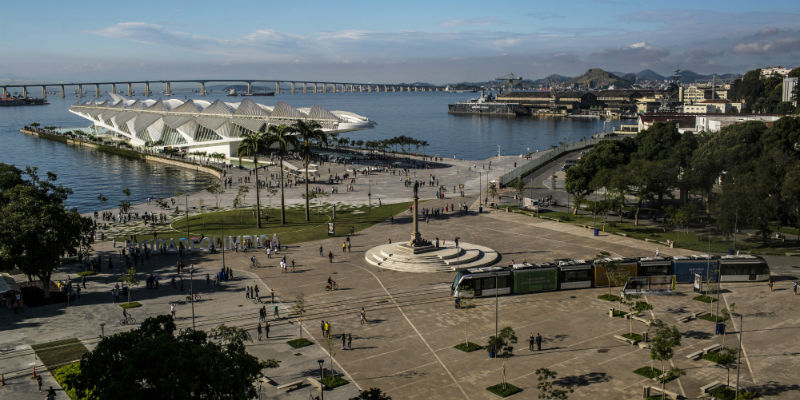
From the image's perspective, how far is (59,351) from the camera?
31438 mm

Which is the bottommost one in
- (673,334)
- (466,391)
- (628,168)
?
(466,391)

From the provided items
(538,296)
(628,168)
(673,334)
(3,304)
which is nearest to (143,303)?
(3,304)

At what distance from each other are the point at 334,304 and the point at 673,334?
19518 mm

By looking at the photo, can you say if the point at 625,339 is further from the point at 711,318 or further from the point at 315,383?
the point at 315,383

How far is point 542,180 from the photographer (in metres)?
88.3

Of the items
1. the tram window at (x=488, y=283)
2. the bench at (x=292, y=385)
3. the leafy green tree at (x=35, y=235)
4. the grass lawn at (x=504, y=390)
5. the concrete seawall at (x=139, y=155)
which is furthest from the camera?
the concrete seawall at (x=139, y=155)

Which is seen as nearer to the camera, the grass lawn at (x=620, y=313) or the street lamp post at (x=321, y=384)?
the street lamp post at (x=321, y=384)

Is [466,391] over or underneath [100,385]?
underneath

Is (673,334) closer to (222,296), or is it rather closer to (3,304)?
(222,296)

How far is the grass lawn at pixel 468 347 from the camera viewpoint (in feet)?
102

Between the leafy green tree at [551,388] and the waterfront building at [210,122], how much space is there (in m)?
87.5

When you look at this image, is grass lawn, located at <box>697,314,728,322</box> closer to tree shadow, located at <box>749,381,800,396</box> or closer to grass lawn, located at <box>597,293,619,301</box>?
grass lawn, located at <box>597,293,619,301</box>

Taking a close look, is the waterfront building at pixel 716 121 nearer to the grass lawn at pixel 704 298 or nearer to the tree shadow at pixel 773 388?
the grass lawn at pixel 704 298

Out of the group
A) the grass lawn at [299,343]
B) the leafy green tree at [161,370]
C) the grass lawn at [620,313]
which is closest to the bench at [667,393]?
the grass lawn at [620,313]
